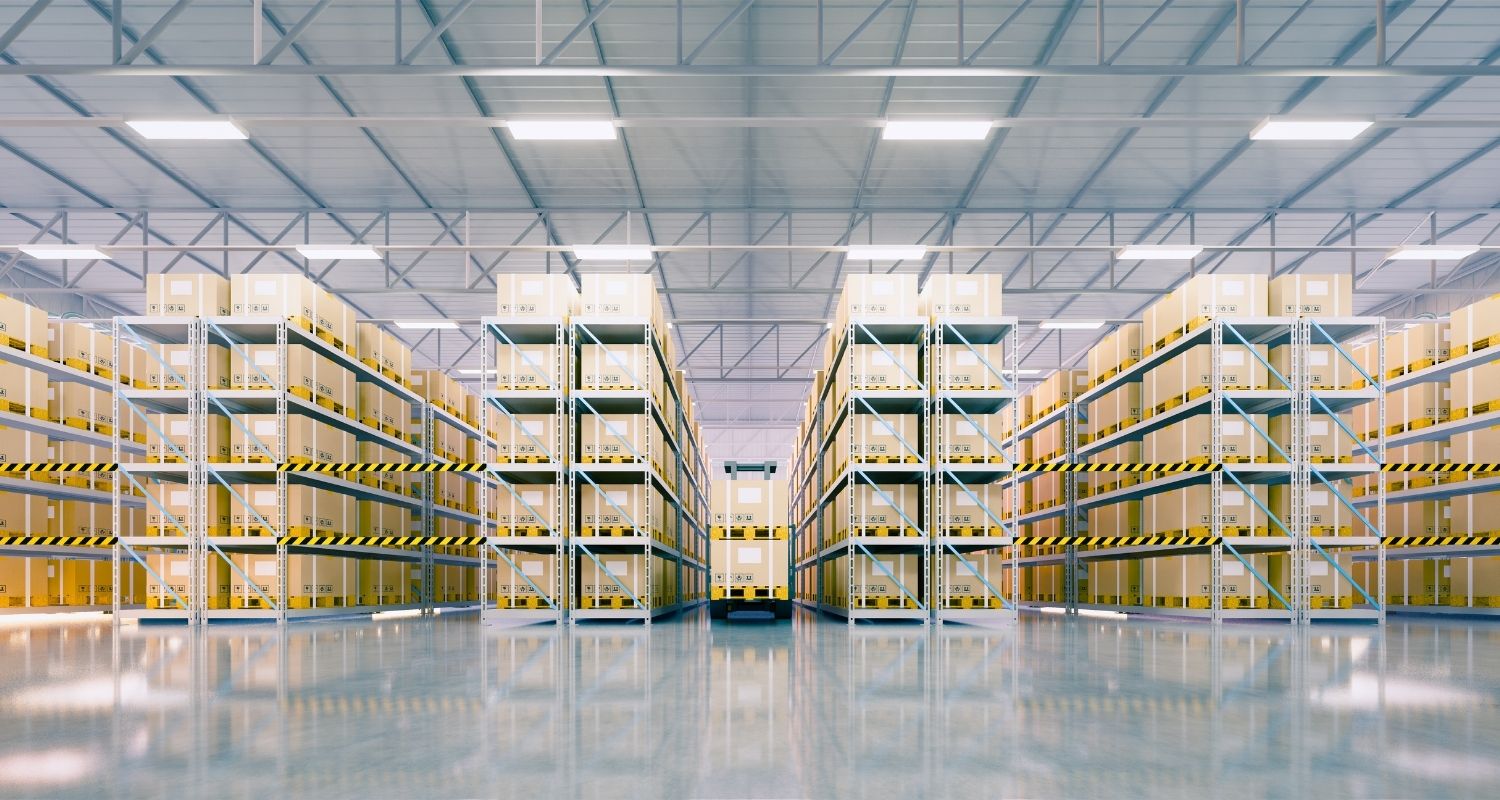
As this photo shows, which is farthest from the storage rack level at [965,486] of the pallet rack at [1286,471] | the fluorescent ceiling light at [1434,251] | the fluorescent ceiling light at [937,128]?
the fluorescent ceiling light at [1434,251]

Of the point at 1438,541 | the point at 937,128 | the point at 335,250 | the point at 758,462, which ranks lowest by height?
the point at 1438,541

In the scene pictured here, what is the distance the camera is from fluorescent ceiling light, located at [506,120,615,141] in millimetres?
10172

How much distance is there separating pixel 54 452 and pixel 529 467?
8.31 metres

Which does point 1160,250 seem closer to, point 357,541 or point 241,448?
point 357,541

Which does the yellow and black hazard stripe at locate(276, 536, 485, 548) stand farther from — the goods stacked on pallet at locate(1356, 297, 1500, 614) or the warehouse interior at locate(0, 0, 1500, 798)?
the goods stacked on pallet at locate(1356, 297, 1500, 614)

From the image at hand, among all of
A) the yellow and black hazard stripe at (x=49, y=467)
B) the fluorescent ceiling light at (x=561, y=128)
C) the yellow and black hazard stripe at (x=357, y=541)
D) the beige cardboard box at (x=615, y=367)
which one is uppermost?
the fluorescent ceiling light at (x=561, y=128)

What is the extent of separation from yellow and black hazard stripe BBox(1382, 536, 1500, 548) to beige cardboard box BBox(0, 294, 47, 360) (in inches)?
671

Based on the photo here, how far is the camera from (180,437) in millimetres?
11648

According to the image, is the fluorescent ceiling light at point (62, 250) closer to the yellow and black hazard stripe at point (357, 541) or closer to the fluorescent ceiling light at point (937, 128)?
the yellow and black hazard stripe at point (357, 541)

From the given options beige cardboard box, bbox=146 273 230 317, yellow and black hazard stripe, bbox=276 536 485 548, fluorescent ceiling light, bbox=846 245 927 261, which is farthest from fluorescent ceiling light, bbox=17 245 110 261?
fluorescent ceiling light, bbox=846 245 927 261

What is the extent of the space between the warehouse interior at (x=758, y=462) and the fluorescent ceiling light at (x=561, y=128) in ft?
0.22

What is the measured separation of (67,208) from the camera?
693 inches

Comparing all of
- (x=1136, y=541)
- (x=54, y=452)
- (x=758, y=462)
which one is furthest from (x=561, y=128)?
(x=54, y=452)

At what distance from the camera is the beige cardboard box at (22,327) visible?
1252 centimetres
